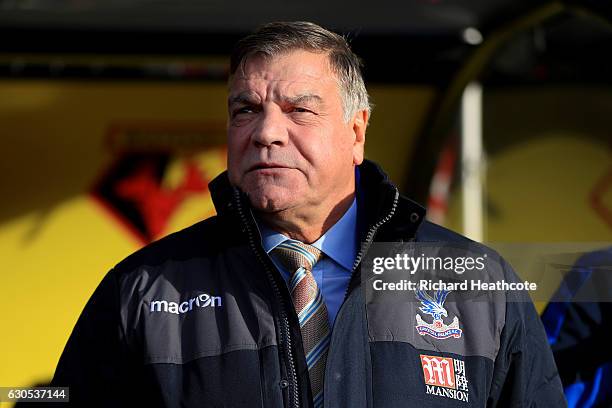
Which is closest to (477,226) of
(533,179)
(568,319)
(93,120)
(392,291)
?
(533,179)

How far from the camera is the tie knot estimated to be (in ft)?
7.44

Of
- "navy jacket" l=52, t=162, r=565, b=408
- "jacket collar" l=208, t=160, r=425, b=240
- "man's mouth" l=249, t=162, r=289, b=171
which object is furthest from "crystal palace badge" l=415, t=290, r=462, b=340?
"man's mouth" l=249, t=162, r=289, b=171

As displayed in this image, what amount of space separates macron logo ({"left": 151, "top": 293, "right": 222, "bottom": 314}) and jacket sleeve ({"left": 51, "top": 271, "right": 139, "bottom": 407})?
87 mm

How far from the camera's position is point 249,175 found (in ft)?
7.34

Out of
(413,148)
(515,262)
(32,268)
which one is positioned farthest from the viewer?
(413,148)

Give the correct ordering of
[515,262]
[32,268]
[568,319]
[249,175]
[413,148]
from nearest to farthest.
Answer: [249,175] → [568,319] → [515,262] → [32,268] → [413,148]

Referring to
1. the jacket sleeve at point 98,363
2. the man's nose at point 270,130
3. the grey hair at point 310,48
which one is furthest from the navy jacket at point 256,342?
the grey hair at point 310,48

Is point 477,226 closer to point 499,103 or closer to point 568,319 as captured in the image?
point 499,103

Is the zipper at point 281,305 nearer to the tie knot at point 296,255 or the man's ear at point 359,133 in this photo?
the tie knot at point 296,255

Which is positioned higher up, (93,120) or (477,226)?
(93,120)

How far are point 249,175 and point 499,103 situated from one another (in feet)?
12.3

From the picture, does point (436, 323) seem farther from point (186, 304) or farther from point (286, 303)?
point (186, 304)

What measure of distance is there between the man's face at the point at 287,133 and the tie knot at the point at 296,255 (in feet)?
0.27
